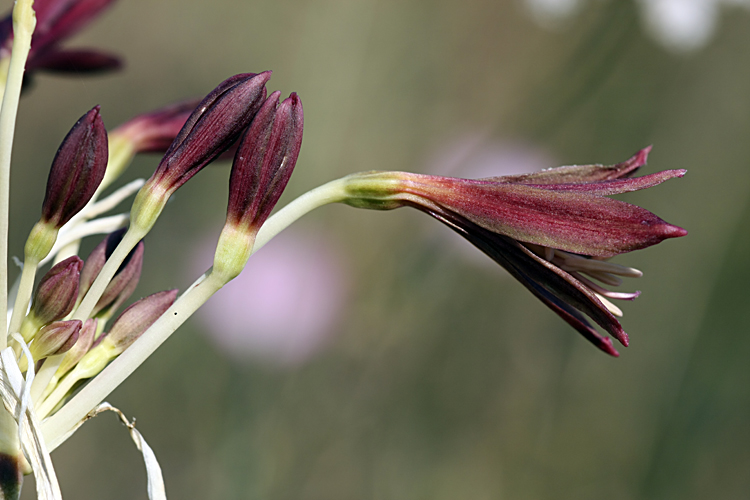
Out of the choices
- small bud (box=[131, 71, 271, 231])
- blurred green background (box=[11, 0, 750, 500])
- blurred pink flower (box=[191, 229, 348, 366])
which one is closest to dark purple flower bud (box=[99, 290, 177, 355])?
small bud (box=[131, 71, 271, 231])

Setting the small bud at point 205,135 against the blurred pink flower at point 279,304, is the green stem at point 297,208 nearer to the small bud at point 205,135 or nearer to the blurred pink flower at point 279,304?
the small bud at point 205,135

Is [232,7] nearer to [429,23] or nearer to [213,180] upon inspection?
[429,23]

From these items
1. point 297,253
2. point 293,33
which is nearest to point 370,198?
point 297,253

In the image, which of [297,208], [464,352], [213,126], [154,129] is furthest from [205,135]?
[464,352]

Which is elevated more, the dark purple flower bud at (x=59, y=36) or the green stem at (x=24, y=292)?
the dark purple flower bud at (x=59, y=36)

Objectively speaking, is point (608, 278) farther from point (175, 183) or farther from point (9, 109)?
point (9, 109)

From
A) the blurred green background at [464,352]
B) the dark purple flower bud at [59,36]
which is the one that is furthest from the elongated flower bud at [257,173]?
the blurred green background at [464,352]
